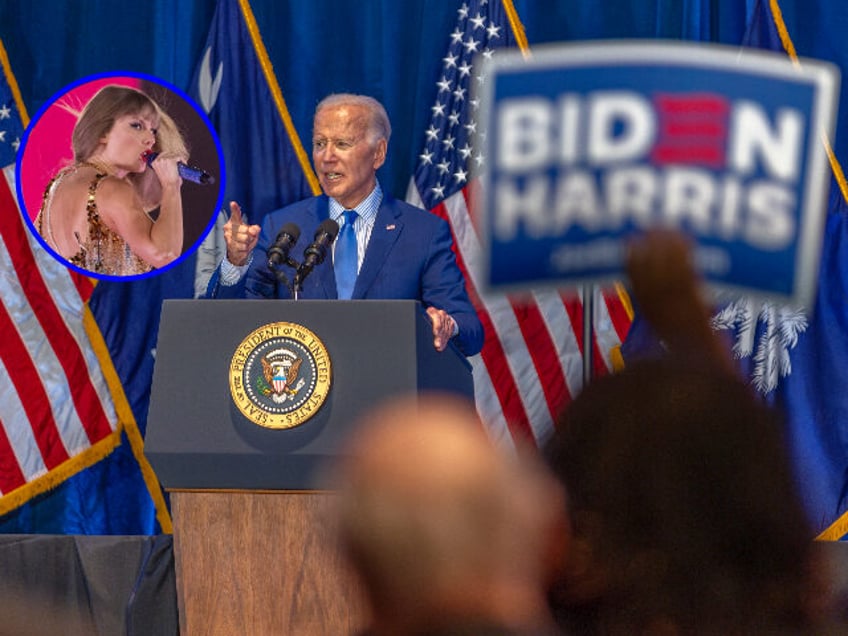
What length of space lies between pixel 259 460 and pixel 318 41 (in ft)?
10.1

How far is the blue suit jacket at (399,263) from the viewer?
3732 millimetres

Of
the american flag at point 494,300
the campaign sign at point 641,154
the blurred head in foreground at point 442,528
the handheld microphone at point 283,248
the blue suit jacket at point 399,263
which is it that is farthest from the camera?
the american flag at point 494,300

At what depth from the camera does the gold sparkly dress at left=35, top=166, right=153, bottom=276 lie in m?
5.50

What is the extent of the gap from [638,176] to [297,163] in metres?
1.48

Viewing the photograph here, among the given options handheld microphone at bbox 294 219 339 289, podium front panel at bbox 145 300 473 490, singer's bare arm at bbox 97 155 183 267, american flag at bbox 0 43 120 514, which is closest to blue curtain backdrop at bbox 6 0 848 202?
singer's bare arm at bbox 97 155 183 267

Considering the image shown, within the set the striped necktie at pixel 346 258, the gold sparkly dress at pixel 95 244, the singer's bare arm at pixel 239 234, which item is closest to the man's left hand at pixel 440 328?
the singer's bare arm at pixel 239 234

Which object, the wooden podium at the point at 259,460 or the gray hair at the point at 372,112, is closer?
the wooden podium at the point at 259,460

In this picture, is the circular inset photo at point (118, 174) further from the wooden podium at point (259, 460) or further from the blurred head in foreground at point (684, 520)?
the blurred head in foreground at point (684, 520)

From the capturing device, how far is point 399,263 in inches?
153

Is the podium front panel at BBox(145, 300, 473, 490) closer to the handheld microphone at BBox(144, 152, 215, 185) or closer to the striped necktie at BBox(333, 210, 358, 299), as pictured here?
the striped necktie at BBox(333, 210, 358, 299)

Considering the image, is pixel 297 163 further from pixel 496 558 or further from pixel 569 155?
pixel 496 558

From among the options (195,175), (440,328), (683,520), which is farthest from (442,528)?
(195,175)

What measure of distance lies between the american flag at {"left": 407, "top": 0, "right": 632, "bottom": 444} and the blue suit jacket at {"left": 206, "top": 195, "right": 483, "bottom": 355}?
1304mm

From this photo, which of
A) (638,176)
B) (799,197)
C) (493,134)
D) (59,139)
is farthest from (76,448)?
(799,197)
